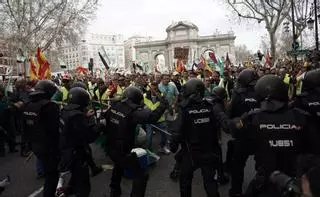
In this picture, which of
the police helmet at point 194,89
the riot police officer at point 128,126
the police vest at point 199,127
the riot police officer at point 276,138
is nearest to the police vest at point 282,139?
the riot police officer at point 276,138

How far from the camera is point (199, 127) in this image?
181 inches

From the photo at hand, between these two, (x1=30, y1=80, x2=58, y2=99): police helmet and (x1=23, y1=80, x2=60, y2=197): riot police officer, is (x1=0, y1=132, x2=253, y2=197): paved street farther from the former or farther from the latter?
Answer: (x1=30, y1=80, x2=58, y2=99): police helmet

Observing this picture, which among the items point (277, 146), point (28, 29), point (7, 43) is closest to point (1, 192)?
point (277, 146)

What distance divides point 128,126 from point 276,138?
1986 millimetres

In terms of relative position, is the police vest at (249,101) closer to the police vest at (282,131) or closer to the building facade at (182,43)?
the police vest at (282,131)

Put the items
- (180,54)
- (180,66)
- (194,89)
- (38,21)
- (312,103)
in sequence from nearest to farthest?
1. (312,103)
2. (194,89)
3. (180,54)
4. (180,66)
5. (38,21)

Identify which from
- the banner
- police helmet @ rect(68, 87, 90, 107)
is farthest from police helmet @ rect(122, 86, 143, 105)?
the banner

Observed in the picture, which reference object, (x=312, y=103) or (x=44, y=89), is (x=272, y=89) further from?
(x=44, y=89)

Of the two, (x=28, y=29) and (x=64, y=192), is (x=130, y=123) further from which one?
(x=28, y=29)

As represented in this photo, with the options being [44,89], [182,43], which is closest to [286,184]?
[44,89]

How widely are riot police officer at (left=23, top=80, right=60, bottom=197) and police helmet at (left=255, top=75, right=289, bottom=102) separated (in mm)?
2841

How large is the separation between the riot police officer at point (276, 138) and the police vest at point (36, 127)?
291 cm

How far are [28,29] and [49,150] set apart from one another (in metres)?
29.8

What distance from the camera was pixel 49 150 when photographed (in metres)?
5.23
